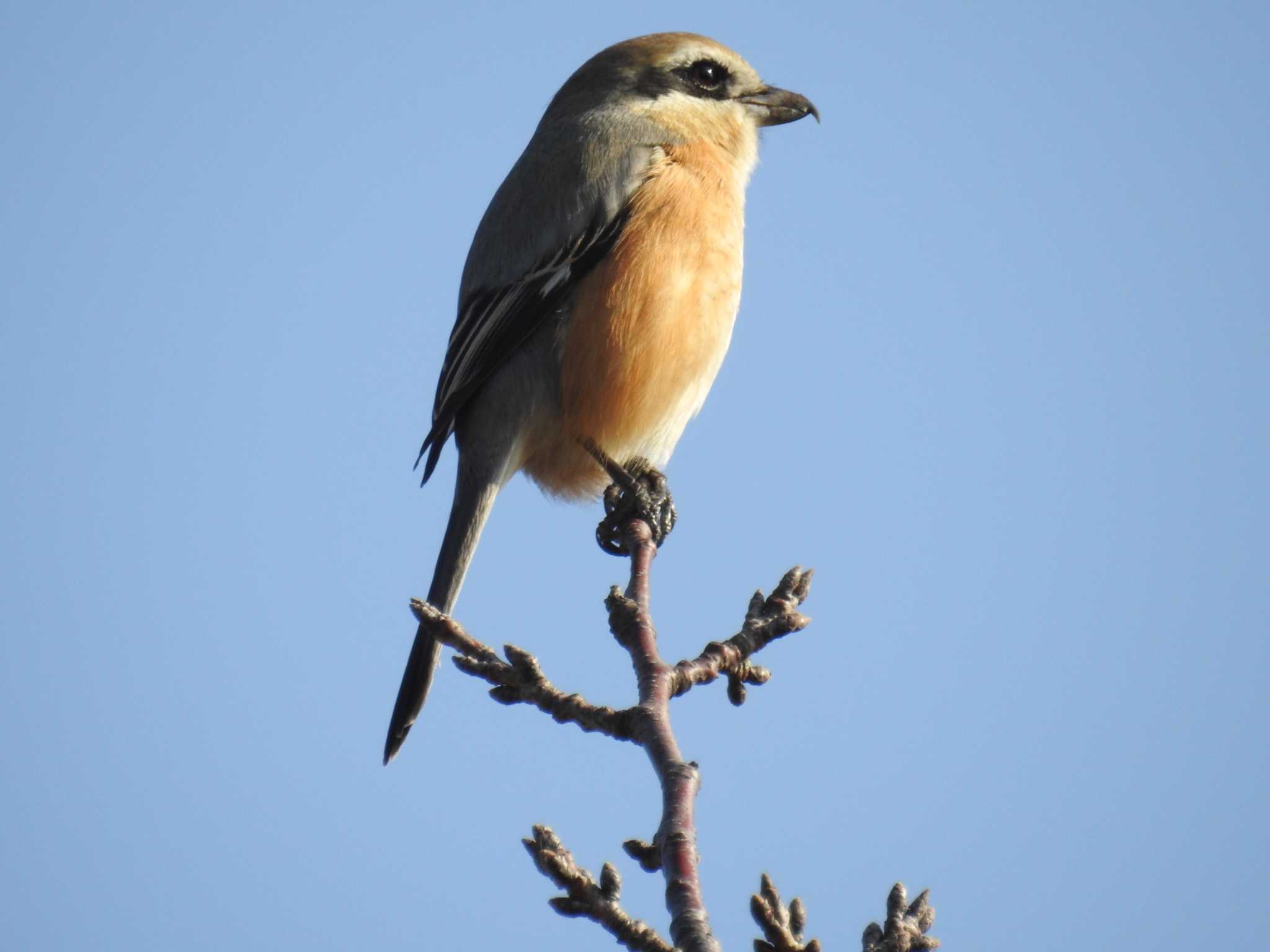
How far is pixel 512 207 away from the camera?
5.83 m

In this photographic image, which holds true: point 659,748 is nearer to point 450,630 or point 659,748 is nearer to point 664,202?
point 450,630

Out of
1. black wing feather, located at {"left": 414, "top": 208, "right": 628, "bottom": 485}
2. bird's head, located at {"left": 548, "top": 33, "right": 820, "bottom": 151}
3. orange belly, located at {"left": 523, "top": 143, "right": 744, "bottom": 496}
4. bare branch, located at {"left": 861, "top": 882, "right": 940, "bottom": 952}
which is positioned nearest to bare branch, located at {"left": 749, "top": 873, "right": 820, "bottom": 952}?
bare branch, located at {"left": 861, "top": 882, "right": 940, "bottom": 952}

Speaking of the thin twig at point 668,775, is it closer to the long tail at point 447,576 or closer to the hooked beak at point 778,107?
the long tail at point 447,576

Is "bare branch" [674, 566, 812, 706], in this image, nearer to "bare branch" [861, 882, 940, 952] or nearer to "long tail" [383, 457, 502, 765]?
"bare branch" [861, 882, 940, 952]

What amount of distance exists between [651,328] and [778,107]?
165 cm

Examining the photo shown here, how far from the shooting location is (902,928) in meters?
2.87

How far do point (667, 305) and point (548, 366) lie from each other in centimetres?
54

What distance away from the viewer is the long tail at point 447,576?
181 inches

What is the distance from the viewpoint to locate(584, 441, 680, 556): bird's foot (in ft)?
16.4

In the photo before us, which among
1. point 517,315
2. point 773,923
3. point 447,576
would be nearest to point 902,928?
point 773,923

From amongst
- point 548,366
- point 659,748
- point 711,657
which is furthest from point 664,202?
point 659,748

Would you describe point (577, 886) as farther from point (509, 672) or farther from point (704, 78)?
point (704, 78)

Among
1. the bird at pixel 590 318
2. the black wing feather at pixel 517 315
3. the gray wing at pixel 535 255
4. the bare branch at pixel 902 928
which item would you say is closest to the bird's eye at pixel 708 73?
the bird at pixel 590 318

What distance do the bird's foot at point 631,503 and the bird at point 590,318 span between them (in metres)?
0.11
